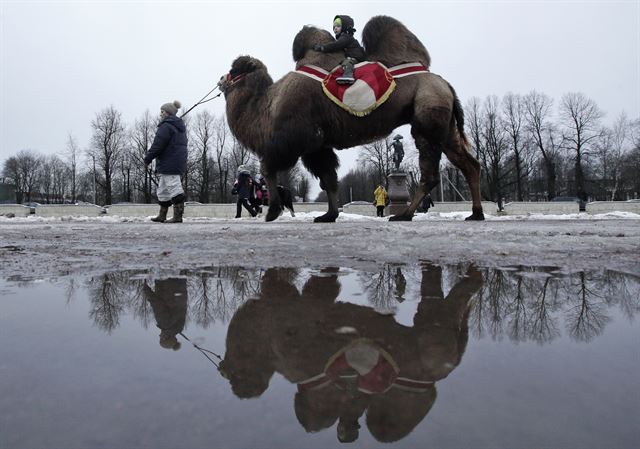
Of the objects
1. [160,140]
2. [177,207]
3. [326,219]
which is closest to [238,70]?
[160,140]

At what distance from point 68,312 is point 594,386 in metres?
1.33

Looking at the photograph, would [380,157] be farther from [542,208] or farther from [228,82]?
[228,82]

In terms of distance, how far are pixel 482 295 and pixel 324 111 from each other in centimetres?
428

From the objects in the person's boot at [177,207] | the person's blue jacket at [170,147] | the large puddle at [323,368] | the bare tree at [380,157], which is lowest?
the large puddle at [323,368]

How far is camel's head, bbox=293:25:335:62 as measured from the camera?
5.78 meters

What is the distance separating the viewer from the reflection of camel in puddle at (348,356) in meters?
0.66

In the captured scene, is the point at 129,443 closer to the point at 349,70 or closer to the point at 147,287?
the point at 147,287

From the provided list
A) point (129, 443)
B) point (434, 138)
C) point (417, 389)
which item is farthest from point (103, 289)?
point (434, 138)

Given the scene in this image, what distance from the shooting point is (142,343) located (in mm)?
992

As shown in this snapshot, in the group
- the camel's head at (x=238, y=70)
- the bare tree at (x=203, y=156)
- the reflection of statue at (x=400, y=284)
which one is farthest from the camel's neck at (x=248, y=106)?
the bare tree at (x=203, y=156)

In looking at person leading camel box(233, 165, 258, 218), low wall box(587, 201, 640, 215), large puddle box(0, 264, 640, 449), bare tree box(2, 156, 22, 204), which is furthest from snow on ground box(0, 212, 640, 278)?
bare tree box(2, 156, 22, 204)

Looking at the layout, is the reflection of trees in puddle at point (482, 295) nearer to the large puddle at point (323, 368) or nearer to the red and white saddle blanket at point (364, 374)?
the large puddle at point (323, 368)

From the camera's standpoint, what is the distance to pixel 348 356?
85 cm

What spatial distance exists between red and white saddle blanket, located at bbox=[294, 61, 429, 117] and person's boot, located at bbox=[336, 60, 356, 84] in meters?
0.03
